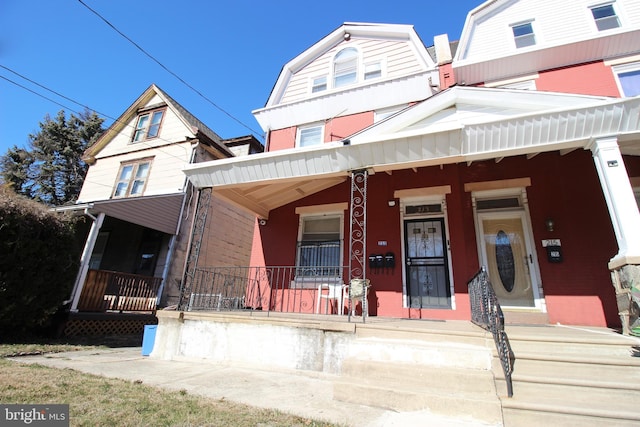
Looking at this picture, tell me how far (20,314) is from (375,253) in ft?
25.8

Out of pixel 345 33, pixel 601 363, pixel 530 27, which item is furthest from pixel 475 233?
pixel 345 33

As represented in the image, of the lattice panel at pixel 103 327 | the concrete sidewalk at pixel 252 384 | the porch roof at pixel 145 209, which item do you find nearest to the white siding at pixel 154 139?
the porch roof at pixel 145 209

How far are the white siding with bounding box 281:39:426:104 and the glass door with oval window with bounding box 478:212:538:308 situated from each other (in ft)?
14.7

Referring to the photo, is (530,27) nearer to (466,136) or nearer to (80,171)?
(466,136)

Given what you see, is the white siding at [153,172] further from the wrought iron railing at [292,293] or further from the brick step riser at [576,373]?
the brick step riser at [576,373]

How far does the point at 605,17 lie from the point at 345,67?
21.5 ft

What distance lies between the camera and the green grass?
8.14 feet

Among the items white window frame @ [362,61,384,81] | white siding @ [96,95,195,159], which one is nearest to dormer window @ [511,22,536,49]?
white window frame @ [362,61,384,81]

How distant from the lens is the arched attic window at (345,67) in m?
9.50

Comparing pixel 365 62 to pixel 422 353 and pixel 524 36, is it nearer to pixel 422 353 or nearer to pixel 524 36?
pixel 524 36

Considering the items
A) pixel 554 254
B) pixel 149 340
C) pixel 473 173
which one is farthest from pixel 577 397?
pixel 149 340

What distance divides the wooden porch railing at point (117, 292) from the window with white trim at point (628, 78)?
13.4 m

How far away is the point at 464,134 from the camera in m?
4.75

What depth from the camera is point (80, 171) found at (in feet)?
77.1
